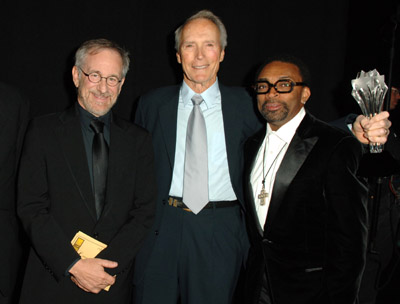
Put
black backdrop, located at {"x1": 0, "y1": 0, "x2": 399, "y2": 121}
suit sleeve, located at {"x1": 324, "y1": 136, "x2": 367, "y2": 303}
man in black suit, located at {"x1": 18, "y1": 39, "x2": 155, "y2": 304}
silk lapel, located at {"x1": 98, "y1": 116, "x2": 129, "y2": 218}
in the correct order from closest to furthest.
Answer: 1. suit sleeve, located at {"x1": 324, "y1": 136, "x2": 367, "y2": 303}
2. man in black suit, located at {"x1": 18, "y1": 39, "x2": 155, "y2": 304}
3. silk lapel, located at {"x1": 98, "y1": 116, "x2": 129, "y2": 218}
4. black backdrop, located at {"x1": 0, "y1": 0, "x2": 399, "y2": 121}

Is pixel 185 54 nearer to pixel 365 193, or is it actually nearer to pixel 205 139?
pixel 205 139

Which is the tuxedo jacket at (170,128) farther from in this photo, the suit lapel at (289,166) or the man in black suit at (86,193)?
the suit lapel at (289,166)

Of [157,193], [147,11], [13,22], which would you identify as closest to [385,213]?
[157,193]

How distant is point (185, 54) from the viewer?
2.12 metres

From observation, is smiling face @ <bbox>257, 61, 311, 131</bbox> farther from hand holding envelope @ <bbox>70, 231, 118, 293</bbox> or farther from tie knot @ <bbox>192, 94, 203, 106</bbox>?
hand holding envelope @ <bbox>70, 231, 118, 293</bbox>

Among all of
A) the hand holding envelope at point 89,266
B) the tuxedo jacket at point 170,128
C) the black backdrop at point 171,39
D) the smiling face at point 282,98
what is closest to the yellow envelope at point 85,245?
the hand holding envelope at point 89,266

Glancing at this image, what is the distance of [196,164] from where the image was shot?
79.9 inches

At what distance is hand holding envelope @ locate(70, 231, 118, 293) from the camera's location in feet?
5.31

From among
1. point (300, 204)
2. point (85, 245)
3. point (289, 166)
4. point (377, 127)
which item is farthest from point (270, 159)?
point (85, 245)

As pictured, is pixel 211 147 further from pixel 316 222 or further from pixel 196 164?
pixel 316 222

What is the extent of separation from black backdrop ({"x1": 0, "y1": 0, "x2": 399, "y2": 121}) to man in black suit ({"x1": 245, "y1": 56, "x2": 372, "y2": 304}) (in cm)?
135

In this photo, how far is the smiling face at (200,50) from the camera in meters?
2.09

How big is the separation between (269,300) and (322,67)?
2186mm

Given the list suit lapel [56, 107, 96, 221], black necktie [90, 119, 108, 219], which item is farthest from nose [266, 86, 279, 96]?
suit lapel [56, 107, 96, 221]
